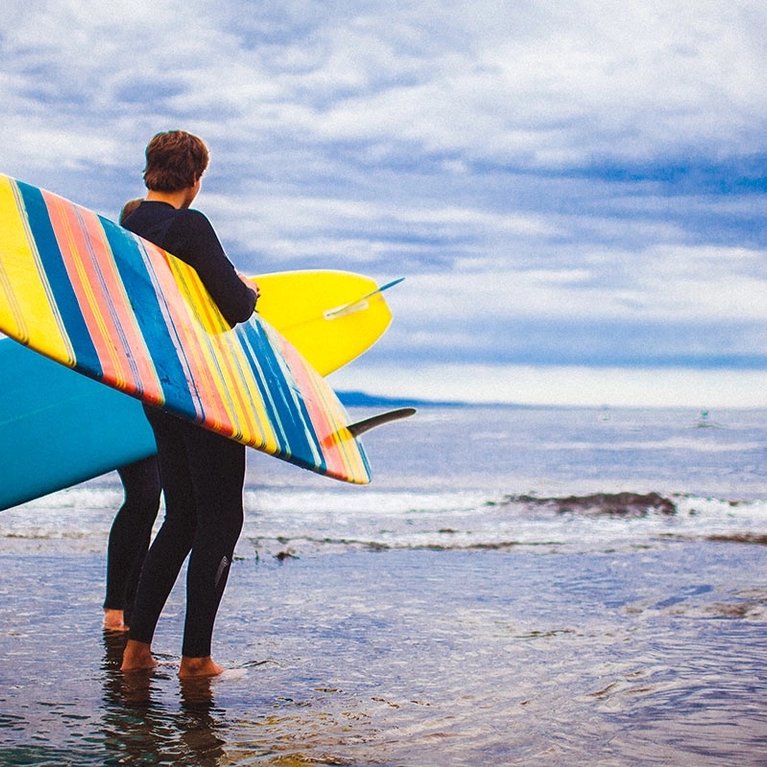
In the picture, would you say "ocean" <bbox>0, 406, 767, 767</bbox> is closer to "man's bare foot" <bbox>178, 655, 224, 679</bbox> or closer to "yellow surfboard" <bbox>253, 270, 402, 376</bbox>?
"man's bare foot" <bbox>178, 655, 224, 679</bbox>

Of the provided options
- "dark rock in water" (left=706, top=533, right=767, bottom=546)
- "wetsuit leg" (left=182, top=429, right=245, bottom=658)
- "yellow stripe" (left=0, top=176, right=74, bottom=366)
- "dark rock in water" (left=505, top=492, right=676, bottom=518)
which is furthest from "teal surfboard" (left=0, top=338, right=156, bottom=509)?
"dark rock in water" (left=505, top=492, right=676, bottom=518)

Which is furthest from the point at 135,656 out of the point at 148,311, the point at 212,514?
the point at 148,311

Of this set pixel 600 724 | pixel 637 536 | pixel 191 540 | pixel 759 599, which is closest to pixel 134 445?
pixel 191 540

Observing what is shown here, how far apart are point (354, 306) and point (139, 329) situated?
209 cm

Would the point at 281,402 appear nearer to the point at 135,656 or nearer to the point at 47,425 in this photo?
the point at 135,656

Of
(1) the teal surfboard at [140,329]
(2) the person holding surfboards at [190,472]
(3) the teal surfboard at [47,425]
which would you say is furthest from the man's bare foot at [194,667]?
(3) the teal surfboard at [47,425]

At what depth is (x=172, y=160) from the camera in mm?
2441

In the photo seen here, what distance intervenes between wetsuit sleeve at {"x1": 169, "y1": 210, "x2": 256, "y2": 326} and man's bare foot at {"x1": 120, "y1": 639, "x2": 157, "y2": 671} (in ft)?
3.03

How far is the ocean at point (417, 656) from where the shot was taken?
1.96 metres

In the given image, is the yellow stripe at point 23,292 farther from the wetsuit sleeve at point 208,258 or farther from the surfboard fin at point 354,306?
the surfboard fin at point 354,306

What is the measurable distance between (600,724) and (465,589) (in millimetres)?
1987

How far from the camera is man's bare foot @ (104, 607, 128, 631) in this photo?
3.12 meters

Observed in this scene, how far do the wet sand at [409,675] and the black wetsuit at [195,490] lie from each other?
22 centimetres

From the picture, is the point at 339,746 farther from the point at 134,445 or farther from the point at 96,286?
the point at 134,445
